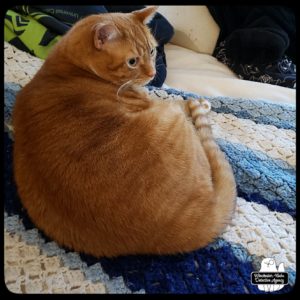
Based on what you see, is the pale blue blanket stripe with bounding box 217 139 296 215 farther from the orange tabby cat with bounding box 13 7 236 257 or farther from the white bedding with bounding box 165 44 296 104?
the white bedding with bounding box 165 44 296 104

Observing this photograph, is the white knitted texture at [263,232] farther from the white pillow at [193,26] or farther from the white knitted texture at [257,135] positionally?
the white pillow at [193,26]

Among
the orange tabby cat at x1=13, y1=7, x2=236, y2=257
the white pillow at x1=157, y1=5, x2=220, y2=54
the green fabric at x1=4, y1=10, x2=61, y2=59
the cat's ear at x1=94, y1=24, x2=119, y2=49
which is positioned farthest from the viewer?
the white pillow at x1=157, y1=5, x2=220, y2=54

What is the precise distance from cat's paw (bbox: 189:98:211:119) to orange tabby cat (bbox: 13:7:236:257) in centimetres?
12

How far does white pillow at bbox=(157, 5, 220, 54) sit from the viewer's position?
51.3 inches

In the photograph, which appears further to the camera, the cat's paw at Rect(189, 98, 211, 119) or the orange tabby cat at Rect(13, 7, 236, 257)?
the cat's paw at Rect(189, 98, 211, 119)

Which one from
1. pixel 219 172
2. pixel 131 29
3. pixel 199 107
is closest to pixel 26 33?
pixel 131 29

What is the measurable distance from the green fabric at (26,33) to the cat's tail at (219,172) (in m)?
0.47

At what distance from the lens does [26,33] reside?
3.46 ft

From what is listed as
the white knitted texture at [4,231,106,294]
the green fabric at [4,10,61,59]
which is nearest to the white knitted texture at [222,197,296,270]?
the white knitted texture at [4,231,106,294]

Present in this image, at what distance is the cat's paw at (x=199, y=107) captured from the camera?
3.19ft

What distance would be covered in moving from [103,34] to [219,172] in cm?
39
